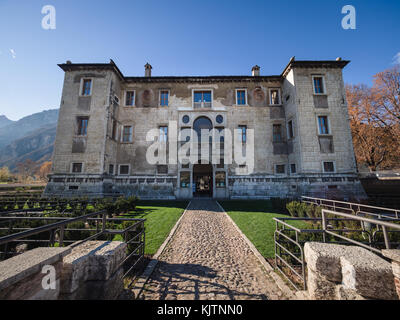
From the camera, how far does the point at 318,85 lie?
16797mm

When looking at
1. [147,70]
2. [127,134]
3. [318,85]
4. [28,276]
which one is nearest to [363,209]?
Answer: [318,85]

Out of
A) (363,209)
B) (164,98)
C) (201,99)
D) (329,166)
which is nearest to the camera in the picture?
(363,209)

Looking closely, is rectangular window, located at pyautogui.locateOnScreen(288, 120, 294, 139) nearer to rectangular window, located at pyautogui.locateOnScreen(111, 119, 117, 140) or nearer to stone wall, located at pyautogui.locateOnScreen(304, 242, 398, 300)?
stone wall, located at pyautogui.locateOnScreen(304, 242, 398, 300)

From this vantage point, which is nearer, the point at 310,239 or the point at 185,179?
the point at 310,239

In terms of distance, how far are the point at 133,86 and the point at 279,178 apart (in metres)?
19.2

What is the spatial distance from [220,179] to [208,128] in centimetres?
582

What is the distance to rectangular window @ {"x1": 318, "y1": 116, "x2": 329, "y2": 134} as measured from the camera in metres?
16.0

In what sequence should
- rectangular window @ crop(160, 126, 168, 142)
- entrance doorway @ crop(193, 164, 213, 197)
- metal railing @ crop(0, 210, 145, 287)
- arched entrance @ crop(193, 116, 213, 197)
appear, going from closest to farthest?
metal railing @ crop(0, 210, 145, 287) → rectangular window @ crop(160, 126, 168, 142) → arched entrance @ crop(193, 116, 213, 197) → entrance doorway @ crop(193, 164, 213, 197)

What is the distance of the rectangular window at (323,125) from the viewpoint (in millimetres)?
16016

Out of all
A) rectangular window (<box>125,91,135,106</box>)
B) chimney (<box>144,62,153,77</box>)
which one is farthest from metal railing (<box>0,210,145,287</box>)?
chimney (<box>144,62,153,77</box>)

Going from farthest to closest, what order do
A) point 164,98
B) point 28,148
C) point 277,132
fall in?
point 28,148 → point 164,98 → point 277,132

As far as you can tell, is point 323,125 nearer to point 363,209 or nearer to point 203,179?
point 363,209

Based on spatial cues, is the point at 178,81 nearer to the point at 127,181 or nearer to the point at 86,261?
the point at 127,181

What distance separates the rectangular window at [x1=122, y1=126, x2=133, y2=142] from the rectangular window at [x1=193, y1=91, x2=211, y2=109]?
26.0 feet
